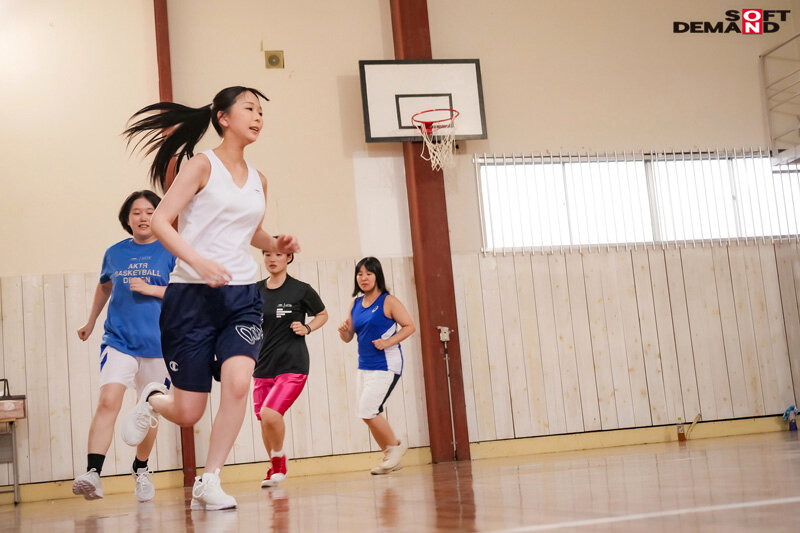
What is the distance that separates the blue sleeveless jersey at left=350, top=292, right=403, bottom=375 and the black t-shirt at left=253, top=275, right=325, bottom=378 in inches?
24.2

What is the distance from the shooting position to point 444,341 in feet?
28.0

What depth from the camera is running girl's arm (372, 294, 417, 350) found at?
6.56 metres

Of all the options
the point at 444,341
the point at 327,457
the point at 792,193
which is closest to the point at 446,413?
the point at 444,341

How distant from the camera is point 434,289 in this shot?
28.1 ft

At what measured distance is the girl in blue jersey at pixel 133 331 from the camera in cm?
511

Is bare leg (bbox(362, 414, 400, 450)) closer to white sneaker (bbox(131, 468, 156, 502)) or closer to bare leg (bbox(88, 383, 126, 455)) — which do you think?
white sneaker (bbox(131, 468, 156, 502))

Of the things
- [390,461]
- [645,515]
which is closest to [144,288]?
[390,461]

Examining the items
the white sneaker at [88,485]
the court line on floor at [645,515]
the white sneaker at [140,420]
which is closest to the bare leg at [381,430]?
the white sneaker at [88,485]

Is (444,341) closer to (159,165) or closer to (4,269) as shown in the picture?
(4,269)

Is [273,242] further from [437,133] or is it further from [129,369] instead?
[437,133]

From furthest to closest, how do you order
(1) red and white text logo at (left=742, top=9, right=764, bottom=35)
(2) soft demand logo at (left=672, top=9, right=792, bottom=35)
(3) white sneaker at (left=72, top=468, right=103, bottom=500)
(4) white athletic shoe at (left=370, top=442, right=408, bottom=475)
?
(1) red and white text logo at (left=742, top=9, right=764, bottom=35) < (2) soft demand logo at (left=672, top=9, right=792, bottom=35) < (4) white athletic shoe at (left=370, top=442, right=408, bottom=475) < (3) white sneaker at (left=72, top=468, right=103, bottom=500)

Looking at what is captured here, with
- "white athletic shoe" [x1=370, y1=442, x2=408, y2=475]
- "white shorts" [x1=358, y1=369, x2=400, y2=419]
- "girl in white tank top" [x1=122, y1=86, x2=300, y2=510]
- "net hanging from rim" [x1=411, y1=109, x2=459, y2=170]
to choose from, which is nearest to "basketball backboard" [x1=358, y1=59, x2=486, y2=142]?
"net hanging from rim" [x1=411, y1=109, x2=459, y2=170]

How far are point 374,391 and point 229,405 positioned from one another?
10.0ft

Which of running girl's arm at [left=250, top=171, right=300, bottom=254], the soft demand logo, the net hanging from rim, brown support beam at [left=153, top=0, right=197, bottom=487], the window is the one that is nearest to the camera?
running girl's arm at [left=250, top=171, right=300, bottom=254]
